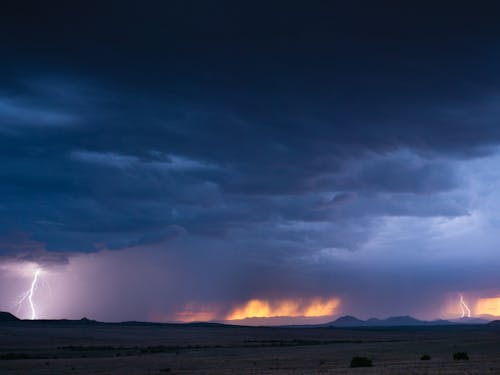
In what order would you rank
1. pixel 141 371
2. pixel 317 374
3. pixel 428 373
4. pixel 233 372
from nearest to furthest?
pixel 428 373 → pixel 317 374 → pixel 233 372 → pixel 141 371

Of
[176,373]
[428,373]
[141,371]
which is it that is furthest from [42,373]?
[428,373]

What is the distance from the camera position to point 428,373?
41.5 metres

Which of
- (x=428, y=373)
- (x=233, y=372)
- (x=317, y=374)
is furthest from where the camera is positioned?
(x=233, y=372)

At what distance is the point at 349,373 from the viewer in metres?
44.8

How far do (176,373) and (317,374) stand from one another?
11.9 m

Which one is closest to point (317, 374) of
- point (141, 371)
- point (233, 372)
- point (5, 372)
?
point (233, 372)

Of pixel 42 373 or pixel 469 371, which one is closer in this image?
pixel 469 371

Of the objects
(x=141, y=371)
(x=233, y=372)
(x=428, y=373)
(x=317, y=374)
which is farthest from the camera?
(x=141, y=371)

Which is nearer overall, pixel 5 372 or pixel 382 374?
pixel 382 374

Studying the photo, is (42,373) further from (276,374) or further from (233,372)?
(276,374)

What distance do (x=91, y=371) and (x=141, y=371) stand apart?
4711mm

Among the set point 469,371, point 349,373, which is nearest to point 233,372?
point 349,373

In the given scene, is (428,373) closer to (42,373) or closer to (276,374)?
(276,374)

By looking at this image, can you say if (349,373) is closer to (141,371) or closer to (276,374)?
(276,374)
